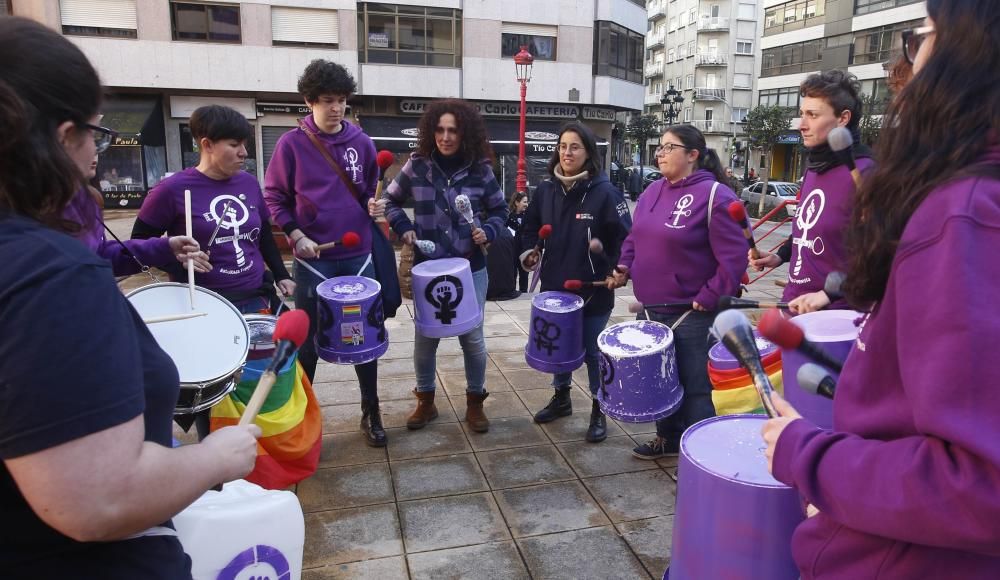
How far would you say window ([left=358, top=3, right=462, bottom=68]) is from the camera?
22125mm

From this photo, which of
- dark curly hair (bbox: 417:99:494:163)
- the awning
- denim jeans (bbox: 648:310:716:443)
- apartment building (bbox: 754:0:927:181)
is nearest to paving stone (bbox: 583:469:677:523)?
denim jeans (bbox: 648:310:716:443)

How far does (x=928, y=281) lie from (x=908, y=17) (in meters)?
37.5

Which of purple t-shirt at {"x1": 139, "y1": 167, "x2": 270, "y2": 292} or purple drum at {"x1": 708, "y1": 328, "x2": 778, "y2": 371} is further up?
purple t-shirt at {"x1": 139, "y1": 167, "x2": 270, "y2": 292}

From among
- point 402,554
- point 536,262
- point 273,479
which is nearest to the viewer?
point 402,554

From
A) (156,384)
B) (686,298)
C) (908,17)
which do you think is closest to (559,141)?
(686,298)

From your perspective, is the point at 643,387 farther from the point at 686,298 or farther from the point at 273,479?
the point at 273,479

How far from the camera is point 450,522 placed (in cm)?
320

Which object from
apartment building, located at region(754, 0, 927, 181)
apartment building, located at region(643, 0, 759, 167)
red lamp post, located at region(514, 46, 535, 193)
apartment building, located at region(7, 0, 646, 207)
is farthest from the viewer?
apartment building, located at region(643, 0, 759, 167)

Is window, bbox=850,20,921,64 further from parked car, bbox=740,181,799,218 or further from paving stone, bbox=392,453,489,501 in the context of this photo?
paving stone, bbox=392,453,489,501

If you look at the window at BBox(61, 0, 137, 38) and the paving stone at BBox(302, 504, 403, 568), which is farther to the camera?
the window at BBox(61, 0, 137, 38)

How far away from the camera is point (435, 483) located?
3.57 meters

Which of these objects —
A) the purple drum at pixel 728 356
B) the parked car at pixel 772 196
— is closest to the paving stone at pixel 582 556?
the purple drum at pixel 728 356

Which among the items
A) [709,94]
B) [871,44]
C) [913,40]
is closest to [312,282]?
[913,40]

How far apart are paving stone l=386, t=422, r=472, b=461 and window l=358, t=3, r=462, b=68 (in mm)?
20149
